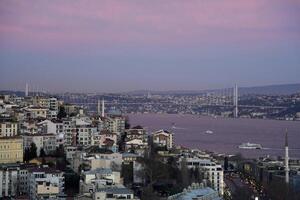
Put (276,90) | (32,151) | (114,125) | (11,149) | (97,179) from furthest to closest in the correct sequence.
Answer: (276,90)
(114,125)
(32,151)
(11,149)
(97,179)

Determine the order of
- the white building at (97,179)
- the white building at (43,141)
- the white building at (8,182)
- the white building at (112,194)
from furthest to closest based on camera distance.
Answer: the white building at (43,141)
the white building at (8,182)
the white building at (97,179)
the white building at (112,194)

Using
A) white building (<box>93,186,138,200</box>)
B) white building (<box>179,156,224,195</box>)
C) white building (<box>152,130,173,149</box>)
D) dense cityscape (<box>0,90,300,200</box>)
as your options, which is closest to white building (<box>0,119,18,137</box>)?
dense cityscape (<box>0,90,300,200</box>)

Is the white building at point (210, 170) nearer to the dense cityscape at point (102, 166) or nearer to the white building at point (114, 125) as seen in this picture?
the dense cityscape at point (102, 166)

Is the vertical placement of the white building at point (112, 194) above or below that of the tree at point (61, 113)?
below

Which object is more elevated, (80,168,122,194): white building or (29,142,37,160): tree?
(29,142,37,160): tree

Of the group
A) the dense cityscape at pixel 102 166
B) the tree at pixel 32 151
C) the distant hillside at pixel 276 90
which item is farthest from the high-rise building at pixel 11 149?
the distant hillside at pixel 276 90

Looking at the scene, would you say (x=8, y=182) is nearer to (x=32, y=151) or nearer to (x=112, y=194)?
(x=112, y=194)

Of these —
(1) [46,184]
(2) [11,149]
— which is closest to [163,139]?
(2) [11,149]

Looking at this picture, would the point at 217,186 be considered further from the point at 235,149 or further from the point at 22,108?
the point at 235,149

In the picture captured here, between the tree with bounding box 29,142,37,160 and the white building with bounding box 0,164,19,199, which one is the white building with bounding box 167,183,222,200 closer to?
the white building with bounding box 0,164,19,199

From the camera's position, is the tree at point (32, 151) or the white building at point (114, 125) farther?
the white building at point (114, 125)

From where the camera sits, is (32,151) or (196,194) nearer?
(196,194)
